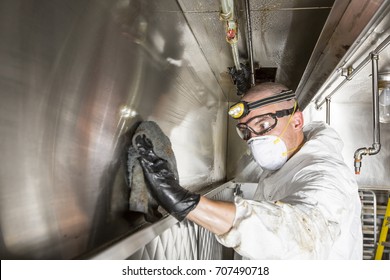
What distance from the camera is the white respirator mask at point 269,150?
120 cm

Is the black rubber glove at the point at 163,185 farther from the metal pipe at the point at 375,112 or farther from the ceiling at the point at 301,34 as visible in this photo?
the metal pipe at the point at 375,112

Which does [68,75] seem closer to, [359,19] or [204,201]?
[204,201]

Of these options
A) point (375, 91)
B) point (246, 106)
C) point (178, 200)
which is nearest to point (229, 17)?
point (246, 106)

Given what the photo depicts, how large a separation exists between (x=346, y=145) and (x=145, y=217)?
2895 millimetres

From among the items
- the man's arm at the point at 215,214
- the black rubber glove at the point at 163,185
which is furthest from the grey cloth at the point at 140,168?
the man's arm at the point at 215,214

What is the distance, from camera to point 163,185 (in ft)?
2.47

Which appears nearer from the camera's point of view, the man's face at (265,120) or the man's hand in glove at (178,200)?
the man's hand in glove at (178,200)

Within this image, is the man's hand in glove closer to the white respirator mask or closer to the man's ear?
the white respirator mask

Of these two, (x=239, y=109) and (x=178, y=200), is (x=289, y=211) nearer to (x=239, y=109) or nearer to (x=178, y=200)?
(x=178, y=200)

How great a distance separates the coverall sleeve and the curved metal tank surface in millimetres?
310

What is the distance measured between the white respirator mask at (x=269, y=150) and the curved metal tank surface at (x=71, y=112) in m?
0.39

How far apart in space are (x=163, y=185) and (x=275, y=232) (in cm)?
28

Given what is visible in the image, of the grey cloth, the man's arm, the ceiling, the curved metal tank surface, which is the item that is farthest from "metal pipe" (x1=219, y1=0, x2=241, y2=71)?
the man's arm

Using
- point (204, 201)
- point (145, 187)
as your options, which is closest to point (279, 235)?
point (204, 201)
